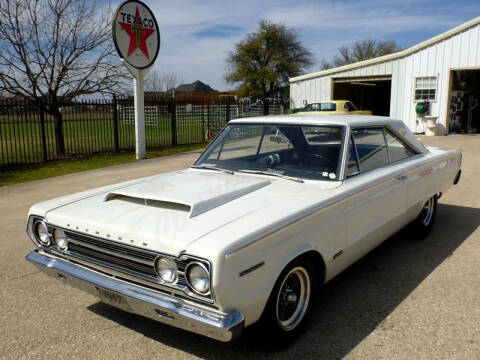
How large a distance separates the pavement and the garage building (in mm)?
16035

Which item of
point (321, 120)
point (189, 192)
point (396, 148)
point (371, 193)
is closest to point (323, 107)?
point (396, 148)

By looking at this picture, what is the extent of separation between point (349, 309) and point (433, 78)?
18606 mm

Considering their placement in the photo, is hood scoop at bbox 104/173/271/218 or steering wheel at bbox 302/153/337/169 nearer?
hood scoop at bbox 104/173/271/218

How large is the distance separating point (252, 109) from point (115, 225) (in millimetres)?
29009

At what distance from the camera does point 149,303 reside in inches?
101

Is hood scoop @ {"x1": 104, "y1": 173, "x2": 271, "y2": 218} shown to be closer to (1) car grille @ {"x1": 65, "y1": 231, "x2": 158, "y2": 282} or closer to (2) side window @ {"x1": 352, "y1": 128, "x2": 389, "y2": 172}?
(1) car grille @ {"x1": 65, "y1": 231, "x2": 158, "y2": 282}

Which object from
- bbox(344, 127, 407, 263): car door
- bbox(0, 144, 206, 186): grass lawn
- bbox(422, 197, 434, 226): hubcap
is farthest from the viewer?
bbox(0, 144, 206, 186): grass lawn

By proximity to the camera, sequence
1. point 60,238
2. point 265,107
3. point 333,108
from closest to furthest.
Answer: point 60,238 < point 333,108 < point 265,107

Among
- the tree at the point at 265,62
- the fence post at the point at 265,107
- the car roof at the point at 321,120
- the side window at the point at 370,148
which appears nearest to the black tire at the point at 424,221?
the side window at the point at 370,148

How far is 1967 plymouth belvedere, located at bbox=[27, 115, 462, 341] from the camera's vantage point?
2.46 meters

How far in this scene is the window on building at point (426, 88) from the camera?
19.5 meters

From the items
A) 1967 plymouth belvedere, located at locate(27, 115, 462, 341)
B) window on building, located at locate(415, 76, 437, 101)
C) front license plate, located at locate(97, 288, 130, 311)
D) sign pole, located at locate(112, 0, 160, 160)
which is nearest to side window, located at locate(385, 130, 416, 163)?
1967 plymouth belvedere, located at locate(27, 115, 462, 341)

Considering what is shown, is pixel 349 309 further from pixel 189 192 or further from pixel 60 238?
pixel 60 238

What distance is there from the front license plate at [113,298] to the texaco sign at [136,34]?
10.3 m
